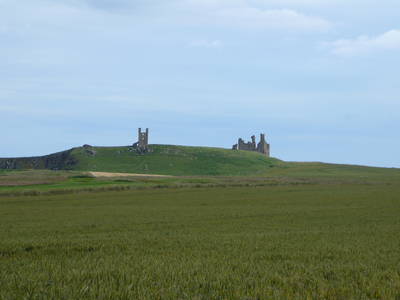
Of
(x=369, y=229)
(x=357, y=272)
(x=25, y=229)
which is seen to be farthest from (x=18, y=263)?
(x=369, y=229)

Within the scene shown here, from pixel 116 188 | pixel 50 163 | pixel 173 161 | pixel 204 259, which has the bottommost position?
pixel 116 188

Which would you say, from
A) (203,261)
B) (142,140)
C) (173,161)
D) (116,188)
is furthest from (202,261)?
(142,140)

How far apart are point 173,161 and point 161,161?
4.38 m

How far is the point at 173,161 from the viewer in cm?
17350

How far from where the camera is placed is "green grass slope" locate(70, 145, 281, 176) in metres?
161

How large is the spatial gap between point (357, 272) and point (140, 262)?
19.3 feet

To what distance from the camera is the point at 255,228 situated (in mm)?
25141

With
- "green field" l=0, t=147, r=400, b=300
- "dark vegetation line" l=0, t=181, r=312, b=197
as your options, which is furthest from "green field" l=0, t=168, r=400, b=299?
"dark vegetation line" l=0, t=181, r=312, b=197

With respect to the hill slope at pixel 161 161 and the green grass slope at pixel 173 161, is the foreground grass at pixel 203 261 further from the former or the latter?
the hill slope at pixel 161 161

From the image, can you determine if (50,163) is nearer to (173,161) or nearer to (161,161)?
(161,161)

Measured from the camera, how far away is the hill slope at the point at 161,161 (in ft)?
530

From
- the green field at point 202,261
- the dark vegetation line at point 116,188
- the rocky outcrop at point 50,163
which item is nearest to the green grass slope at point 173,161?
the rocky outcrop at point 50,163

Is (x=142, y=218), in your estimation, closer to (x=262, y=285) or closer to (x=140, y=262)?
(x=140, y=262)

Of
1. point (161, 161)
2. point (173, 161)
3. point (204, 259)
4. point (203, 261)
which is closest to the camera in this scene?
point (203, 261)
